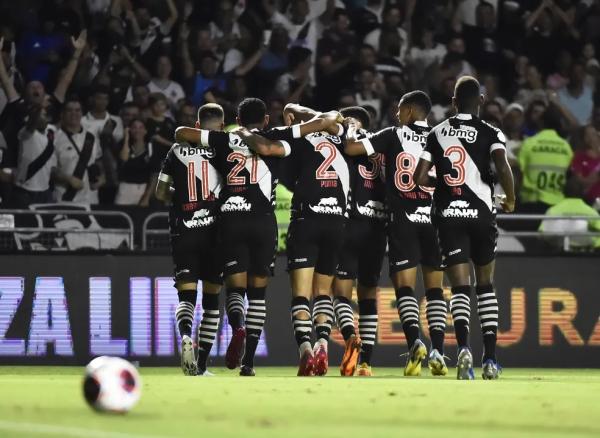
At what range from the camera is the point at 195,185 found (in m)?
13.9

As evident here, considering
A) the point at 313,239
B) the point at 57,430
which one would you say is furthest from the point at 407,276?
the point at 57,430

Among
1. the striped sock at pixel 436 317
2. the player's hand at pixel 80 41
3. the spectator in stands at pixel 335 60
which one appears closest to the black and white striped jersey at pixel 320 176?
the striped sock at pixel 436 317

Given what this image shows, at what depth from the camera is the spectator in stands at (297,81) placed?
21625 mm

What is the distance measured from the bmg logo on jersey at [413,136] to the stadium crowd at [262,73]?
5.42 metres

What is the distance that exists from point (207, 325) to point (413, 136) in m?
2.68

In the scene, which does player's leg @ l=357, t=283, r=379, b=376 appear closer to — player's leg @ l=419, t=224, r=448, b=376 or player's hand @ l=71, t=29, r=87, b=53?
player's leg @ l=419, t=224, r=448, b=376

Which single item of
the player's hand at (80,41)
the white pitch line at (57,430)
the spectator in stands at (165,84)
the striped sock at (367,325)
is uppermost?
the player's hand at (80,41)

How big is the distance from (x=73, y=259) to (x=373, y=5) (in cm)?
783

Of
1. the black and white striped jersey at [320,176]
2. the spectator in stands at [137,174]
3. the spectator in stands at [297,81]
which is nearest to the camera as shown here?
the black and white striped jersey at [320,176]

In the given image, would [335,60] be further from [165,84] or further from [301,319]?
[301,319]

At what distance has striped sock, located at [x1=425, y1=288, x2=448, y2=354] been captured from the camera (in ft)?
46.8

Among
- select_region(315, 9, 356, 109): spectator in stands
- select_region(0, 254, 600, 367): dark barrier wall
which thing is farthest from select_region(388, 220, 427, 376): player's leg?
select_region(315, 9, 356, 109): spectator in stands

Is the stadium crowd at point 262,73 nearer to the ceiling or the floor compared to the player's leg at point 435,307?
nearer to the ceiling

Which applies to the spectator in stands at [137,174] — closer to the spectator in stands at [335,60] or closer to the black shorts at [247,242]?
the spectator in stands at [335,60]
